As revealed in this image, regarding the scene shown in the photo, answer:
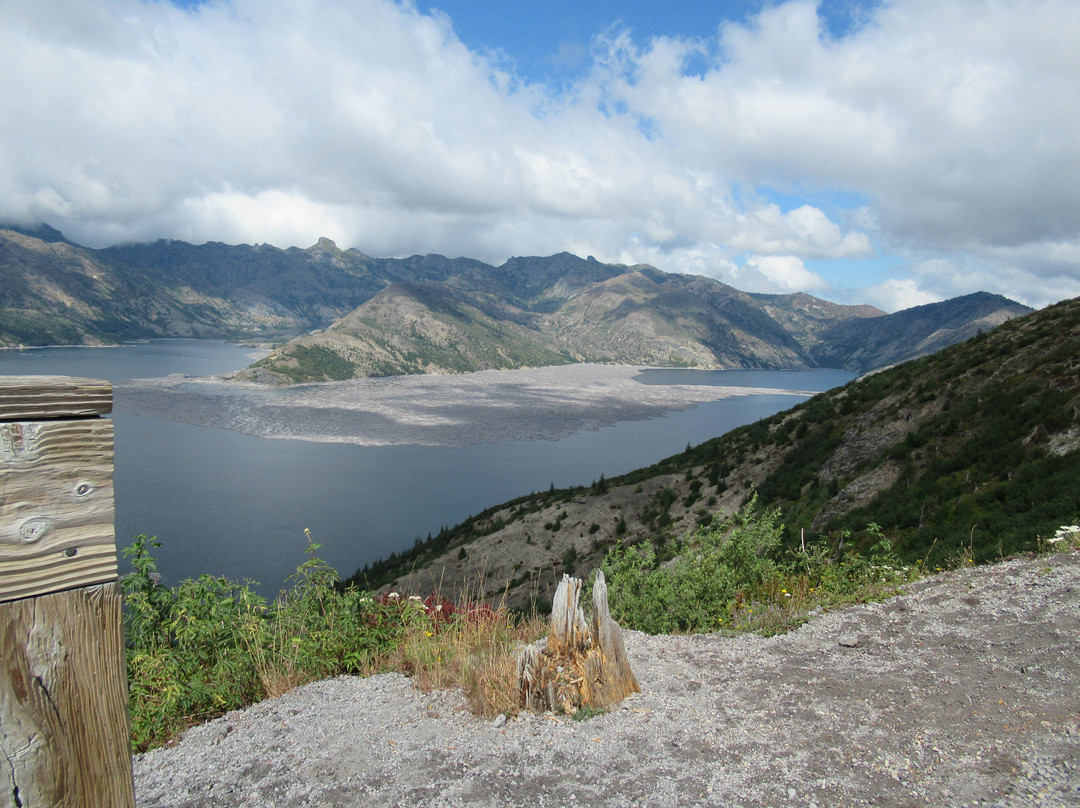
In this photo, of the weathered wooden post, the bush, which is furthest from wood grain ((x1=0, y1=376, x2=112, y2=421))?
the bush

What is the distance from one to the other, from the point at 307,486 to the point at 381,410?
74.6m

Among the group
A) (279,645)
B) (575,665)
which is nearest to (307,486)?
(279,645)

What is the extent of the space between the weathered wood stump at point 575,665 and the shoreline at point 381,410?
10579cm

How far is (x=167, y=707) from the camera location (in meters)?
5.18

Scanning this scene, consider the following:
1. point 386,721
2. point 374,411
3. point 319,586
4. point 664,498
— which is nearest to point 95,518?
point 386,721

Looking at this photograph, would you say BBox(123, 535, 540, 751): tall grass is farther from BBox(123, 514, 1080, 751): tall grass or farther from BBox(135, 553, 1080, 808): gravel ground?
BBox(135, 553, 1080, 808): gravel ground

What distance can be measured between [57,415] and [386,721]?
178 inches

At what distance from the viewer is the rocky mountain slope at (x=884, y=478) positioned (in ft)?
44.0

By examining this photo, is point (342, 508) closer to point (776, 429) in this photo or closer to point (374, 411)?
point (776, 429)

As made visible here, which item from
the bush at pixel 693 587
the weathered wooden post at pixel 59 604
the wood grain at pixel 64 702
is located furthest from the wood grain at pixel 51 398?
the bush at pixel 693 587

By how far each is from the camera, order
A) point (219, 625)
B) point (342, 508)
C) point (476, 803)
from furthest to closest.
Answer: point (342, 508), point (219, 625), point (476, 803)

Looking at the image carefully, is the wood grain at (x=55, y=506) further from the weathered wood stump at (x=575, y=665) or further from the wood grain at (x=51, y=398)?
the weathered wood stump at (x=575, y=665)

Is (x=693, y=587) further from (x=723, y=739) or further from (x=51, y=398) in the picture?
(x=51, y=398)

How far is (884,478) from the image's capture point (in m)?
20.4
